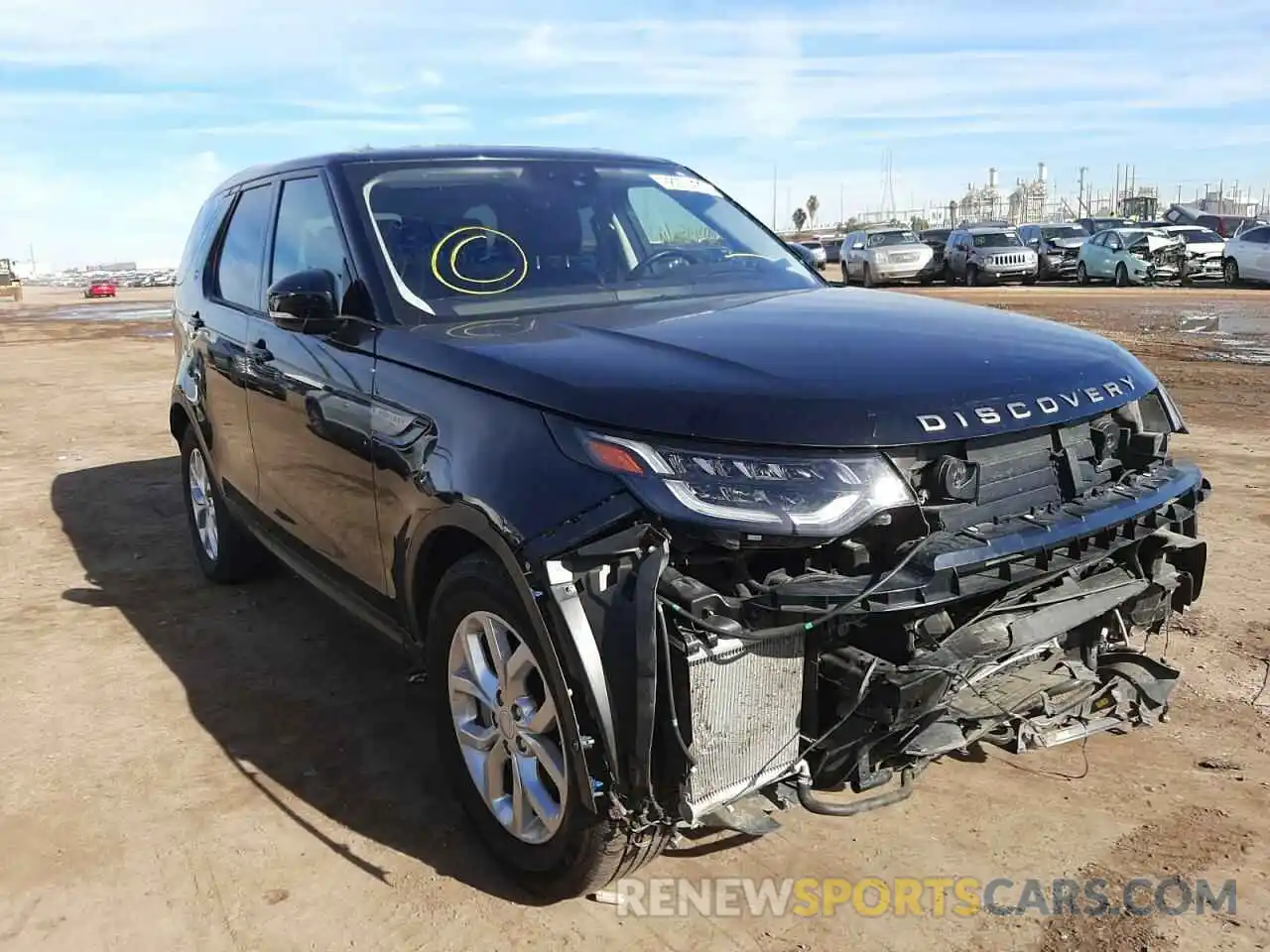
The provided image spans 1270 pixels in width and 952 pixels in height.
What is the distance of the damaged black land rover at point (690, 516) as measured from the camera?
2.42 meters

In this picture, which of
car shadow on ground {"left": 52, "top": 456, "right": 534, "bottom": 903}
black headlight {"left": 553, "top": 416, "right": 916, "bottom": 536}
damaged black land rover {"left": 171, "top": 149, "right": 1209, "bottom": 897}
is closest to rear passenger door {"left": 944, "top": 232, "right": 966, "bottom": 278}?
car shadow on ground {"left": 52, "top": 456, "right": 534, "bottom": 903}

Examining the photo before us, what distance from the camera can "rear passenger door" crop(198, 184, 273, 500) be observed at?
15.0 ft

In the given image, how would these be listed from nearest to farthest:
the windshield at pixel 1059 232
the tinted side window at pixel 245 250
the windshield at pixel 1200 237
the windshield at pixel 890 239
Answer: the tinted side window at pixel 245 250, the windshield at pixel 1200 237, the windshield at pixel 890 239, the windshield at pixel 1059 232

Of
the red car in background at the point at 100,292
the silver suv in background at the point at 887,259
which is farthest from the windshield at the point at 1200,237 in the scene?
the red car in background at the point at 100,292

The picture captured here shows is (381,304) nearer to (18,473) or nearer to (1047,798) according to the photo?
(1047,798)

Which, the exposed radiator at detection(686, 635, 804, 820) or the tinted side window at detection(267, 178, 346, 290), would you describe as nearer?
the exposed radiator at detection(686, 635, 804, 820)

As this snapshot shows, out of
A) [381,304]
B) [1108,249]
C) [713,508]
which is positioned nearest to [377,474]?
[381,304]

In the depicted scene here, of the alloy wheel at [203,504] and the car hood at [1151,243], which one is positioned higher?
the car hood at [1151,243]

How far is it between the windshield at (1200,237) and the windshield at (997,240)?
3.93 meters

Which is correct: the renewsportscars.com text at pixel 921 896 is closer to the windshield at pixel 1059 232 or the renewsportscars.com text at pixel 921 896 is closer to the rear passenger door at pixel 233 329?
the rear passenger door at pixel 233 329

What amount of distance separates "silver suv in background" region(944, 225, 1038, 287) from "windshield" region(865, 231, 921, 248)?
1055 mm

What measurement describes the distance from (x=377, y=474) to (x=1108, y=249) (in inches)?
1059

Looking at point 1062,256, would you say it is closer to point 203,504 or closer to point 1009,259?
point 1009,259

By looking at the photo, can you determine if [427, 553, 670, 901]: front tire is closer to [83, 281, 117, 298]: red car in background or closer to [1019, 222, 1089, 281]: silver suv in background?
[1019, 222, 1089, 281]: silver suv in background
